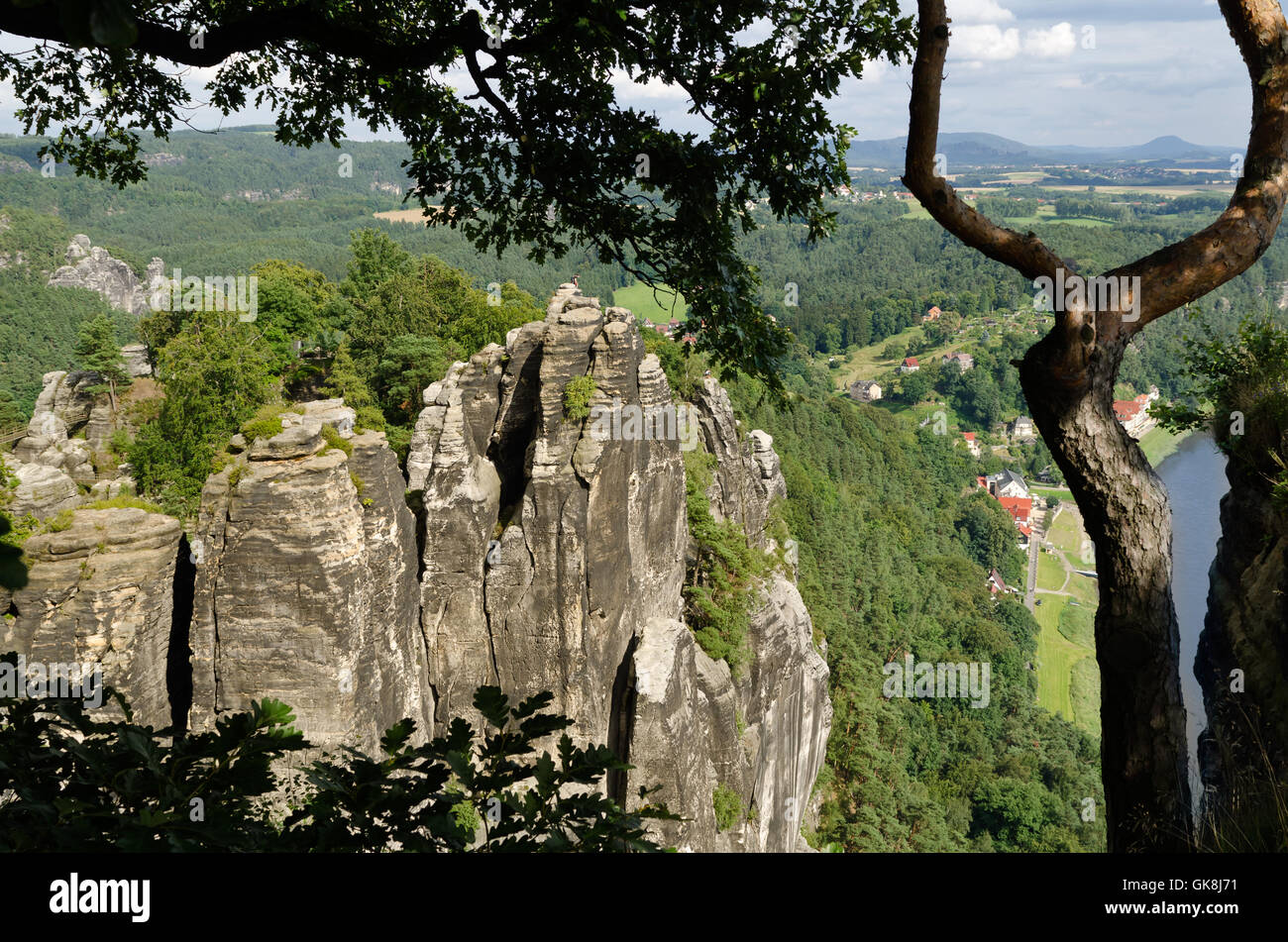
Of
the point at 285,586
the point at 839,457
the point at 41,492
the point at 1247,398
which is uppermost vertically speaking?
the point at 1247,398

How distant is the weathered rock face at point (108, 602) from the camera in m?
10.3

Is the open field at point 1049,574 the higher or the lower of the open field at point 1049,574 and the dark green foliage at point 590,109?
the lower

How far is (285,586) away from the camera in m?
11.4

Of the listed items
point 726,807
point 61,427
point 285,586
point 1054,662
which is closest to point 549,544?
point 285,586

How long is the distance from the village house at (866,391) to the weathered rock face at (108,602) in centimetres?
10327

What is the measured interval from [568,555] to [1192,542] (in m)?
50.7

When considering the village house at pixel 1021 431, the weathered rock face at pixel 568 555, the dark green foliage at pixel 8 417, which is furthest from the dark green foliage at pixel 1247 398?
the village house at pixel 1021 431

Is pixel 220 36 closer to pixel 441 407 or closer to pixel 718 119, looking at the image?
pixel 718 119

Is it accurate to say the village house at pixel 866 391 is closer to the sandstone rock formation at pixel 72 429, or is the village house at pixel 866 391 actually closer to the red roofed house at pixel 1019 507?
the red roofed house at pixel 1019 507

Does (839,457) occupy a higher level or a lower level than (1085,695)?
higher

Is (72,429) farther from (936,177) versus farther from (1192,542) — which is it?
(1192,542)

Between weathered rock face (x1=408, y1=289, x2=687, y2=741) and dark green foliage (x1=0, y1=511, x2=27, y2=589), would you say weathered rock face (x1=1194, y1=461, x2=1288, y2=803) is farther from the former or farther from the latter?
weathered rock face (x1=408, y1=289, x2=687, y2=741)

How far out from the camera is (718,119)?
19.7 ft
